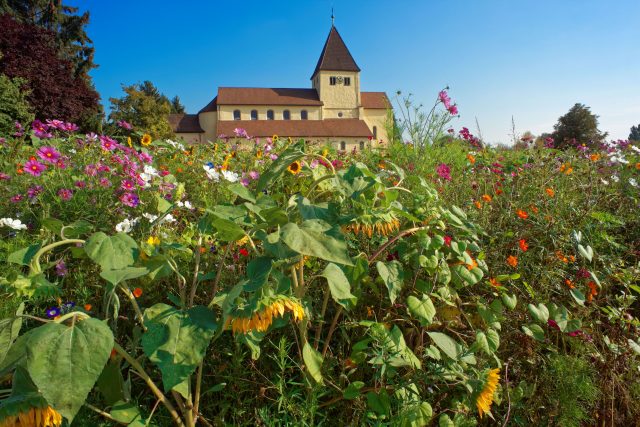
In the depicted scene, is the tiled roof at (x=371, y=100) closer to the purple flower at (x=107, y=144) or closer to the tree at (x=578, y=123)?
the tree at (x=578, y=123)

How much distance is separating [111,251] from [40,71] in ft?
66.8

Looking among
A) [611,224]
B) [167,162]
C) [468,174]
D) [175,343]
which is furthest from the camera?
[167,162]

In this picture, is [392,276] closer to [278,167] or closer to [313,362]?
[313,362]

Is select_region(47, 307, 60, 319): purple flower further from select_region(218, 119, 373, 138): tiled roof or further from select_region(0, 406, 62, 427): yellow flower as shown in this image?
select_region(218, 119, 373, 138): tiled roof

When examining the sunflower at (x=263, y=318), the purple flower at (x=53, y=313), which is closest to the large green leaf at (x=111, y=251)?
the sunflower at (x=263, y=318)

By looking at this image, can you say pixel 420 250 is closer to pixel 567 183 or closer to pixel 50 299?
pixel 50 299

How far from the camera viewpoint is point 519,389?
1.31 m

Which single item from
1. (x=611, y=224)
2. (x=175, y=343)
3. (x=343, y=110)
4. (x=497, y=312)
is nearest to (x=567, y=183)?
(x=611, y=224)

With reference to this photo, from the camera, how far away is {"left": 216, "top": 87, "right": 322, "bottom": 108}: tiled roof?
128 feet

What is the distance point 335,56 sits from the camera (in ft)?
136

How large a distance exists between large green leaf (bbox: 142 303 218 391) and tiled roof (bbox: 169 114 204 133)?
40.9m

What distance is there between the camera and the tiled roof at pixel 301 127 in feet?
113

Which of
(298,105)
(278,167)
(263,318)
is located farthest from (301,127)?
(263,318)

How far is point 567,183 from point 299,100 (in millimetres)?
39354
